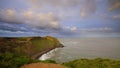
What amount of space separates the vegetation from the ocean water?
4.3 inches

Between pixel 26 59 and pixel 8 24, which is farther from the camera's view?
pixel 8 24

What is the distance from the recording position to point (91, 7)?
4.36m

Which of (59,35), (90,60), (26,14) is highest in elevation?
(26,14)

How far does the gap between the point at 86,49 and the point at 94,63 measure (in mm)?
371

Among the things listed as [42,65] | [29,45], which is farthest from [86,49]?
[29,45]

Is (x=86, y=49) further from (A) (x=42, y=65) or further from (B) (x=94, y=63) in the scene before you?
(A) (x=42, y=65)

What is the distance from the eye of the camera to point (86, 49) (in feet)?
14.3

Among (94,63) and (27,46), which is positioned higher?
(27,46)

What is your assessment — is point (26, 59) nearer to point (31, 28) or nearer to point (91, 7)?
point (31, 28)

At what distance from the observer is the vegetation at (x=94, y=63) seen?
4016mm

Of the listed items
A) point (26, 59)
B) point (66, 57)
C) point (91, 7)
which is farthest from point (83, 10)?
point (26, 59)

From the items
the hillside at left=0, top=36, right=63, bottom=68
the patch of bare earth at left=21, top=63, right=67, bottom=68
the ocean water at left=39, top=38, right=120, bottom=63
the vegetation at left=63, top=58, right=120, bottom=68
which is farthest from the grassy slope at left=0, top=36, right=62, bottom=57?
the vegetation at left=63, top=58, right=120, bottom=68

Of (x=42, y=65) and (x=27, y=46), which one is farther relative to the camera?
(x=27, y=46)

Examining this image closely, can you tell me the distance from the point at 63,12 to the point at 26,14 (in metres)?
0.74
